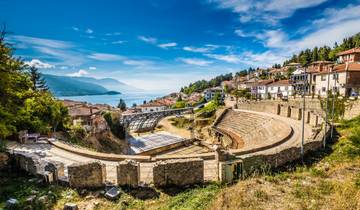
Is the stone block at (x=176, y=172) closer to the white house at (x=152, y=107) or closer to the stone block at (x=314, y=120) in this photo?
the stone block at (x=314, y=120)

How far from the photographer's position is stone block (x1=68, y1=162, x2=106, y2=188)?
9125 millimetres

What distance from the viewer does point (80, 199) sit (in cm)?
852

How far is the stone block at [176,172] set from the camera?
9281mm

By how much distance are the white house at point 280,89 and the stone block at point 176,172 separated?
4763cm

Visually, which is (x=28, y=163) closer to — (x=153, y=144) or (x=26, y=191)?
(x=26, y=191)

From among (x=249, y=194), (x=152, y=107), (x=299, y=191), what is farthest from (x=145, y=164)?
(x=152, y=107)

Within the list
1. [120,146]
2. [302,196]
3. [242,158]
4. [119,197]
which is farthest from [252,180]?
[120,146]

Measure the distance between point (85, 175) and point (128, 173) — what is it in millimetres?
1832

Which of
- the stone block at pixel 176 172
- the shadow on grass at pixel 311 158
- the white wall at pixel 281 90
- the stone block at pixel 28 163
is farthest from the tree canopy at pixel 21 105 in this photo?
the white wall at pixel 281 90

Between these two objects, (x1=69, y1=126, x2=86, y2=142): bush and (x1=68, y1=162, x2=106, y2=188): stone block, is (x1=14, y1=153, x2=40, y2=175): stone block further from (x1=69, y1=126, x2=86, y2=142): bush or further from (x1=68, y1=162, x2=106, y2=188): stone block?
(x1=69, y1=126, x2=86, y2=142): bush

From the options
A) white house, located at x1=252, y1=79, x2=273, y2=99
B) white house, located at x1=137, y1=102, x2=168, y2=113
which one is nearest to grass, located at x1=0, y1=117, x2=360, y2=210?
white house, located at x1=252, y1=79, x2=273, y2=99

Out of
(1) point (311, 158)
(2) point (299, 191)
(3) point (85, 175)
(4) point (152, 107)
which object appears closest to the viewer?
(2) point (299, 191)

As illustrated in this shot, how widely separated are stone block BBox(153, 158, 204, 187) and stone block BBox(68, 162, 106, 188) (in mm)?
2483

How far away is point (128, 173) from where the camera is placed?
9.23 metres
